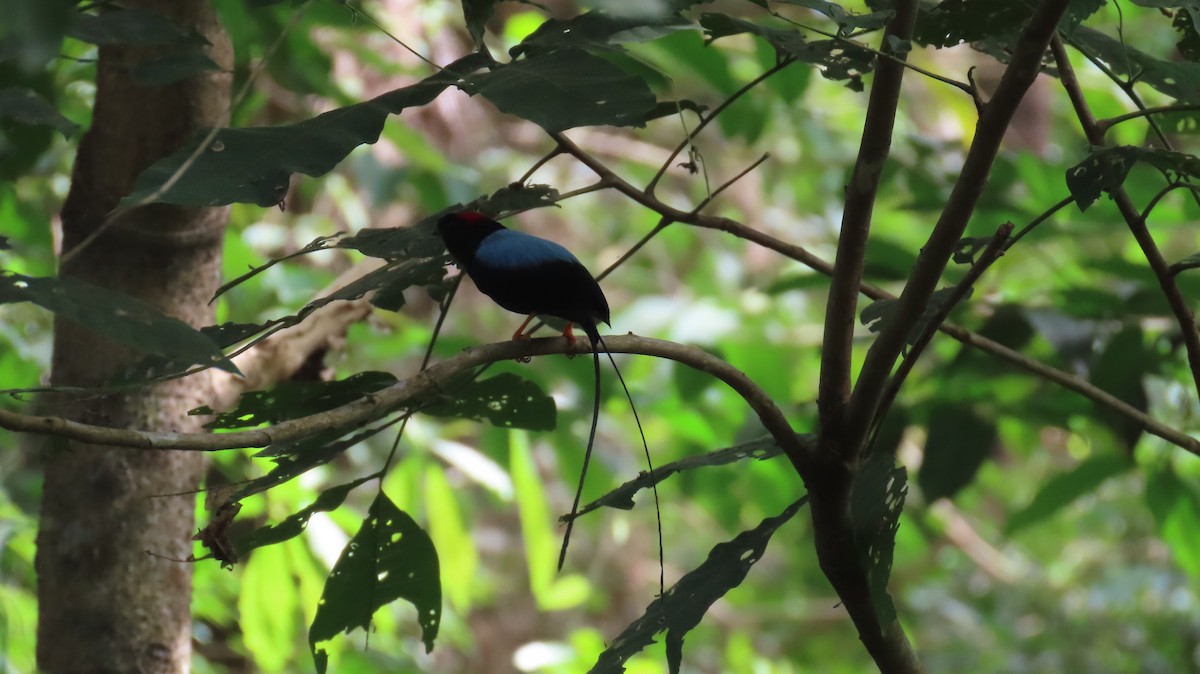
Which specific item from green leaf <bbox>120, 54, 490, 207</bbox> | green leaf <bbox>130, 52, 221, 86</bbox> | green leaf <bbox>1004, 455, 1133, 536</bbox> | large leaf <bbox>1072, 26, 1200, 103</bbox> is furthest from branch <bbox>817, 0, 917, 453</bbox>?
green leaf <bbox>1004, 455, 1133, 536</bbox>

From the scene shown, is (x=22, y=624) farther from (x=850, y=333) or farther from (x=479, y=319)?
(x=479, y=319)

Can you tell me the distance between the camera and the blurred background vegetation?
2.74m

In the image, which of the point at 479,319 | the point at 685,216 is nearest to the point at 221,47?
the point at 685,216

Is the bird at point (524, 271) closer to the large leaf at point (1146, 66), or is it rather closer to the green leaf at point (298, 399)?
the green leaf at point (298, 399)

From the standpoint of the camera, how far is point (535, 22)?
457 centimetres

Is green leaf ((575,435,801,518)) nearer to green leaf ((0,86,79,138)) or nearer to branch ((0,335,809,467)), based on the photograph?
branch ((0,335,809,467))

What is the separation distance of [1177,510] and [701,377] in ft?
4.41

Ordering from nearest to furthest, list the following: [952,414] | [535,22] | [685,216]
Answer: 1. [685,216]
2. [952,414]
3. [535,22]

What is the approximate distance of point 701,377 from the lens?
3004 mm

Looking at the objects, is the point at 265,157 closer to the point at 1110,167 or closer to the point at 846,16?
the point at 846,16

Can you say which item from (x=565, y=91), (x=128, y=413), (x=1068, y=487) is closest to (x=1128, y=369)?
(x=1068, y=487)

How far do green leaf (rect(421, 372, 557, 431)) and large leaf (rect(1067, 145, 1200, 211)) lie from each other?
0.87 meters

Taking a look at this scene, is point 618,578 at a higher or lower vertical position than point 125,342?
higher

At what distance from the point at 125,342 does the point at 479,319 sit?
5.75 meters
